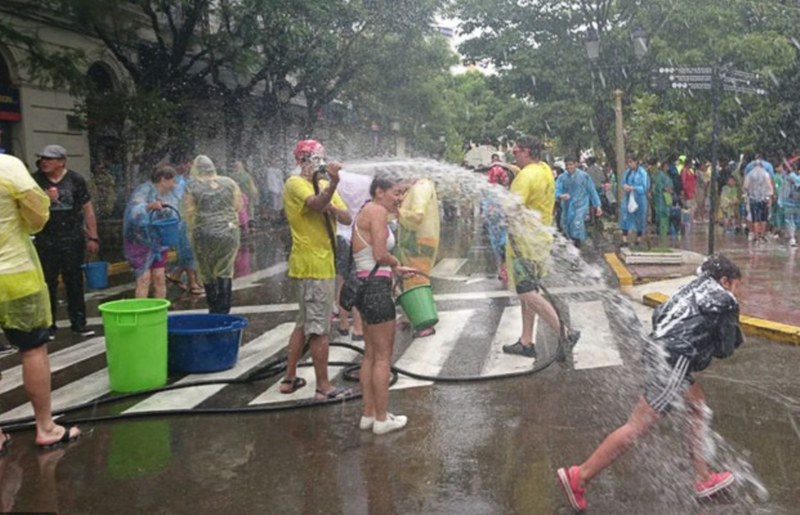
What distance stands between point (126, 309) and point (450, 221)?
68.9ft

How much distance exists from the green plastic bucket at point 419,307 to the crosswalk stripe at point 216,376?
5.58 feet

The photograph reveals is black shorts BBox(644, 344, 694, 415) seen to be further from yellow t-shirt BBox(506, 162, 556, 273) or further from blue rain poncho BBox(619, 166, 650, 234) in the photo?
blue rain poncho BBox(619, 166, 650, 234)

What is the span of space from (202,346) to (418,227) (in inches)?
106

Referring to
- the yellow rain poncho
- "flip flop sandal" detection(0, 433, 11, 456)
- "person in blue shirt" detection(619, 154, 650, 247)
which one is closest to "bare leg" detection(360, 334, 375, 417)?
"flip flop sandal" detection(0, 433, 11, 456)

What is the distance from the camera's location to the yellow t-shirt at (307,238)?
5422mm

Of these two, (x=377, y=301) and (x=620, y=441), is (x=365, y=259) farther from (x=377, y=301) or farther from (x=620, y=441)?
(x=620, y=441)

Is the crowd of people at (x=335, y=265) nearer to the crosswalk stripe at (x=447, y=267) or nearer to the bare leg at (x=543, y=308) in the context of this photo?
the bare leg at (x=543, y=308)

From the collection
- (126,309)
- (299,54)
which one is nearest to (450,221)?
(299,54)

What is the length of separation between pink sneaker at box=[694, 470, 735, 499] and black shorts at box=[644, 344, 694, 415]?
0.53 m

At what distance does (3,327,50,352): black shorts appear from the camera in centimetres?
471

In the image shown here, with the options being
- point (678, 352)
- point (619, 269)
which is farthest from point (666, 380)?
point (619, 269)

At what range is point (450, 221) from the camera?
26453mm

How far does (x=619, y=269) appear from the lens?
11.6 m

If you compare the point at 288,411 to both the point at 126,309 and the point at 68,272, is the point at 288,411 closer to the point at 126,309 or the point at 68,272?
the point at 126,309
